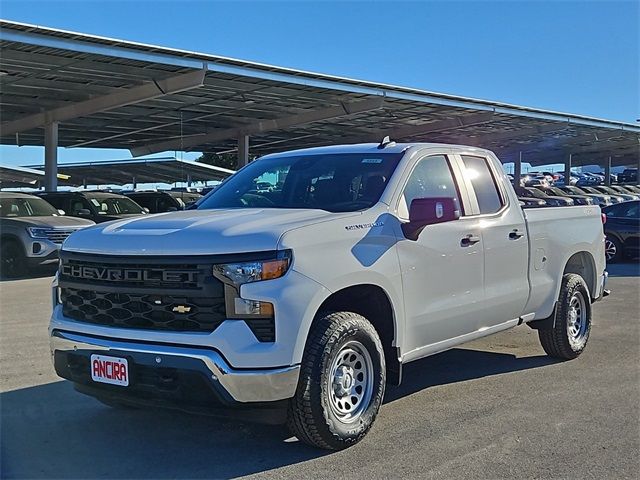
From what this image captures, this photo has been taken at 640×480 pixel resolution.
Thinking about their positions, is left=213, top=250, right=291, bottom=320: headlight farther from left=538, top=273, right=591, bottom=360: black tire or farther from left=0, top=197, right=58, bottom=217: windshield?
left=0, top=197, right=58, bottom=217: windshield

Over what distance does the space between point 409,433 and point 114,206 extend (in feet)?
49.7

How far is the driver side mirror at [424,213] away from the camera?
4.76m

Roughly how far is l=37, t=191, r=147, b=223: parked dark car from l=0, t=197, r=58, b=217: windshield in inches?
78.0

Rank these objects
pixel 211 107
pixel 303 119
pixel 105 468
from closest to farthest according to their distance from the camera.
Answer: pixel 105 468 < pixel 211 107 < pixel 303 119

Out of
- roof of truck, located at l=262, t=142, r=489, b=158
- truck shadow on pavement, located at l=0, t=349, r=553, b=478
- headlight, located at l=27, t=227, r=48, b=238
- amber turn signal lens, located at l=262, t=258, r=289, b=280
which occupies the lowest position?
truck shadow on pavement, located at l=0, t=349, r=553, b=478

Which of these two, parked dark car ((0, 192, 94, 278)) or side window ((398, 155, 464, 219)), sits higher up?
side window ((398, 155, 464, 219))

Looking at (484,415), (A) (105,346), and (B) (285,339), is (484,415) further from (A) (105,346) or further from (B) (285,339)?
(A) (105,346)

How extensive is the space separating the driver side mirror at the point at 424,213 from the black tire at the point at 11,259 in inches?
447

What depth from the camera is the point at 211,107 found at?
26.9 meters

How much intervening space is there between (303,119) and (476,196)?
2402 centimetres

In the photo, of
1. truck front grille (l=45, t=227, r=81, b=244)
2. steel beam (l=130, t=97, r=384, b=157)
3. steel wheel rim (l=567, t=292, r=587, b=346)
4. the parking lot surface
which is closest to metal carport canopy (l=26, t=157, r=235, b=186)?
steel beam (l=130, t=97, r=384, b=157)

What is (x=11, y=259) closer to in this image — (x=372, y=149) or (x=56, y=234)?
(x=56, y=234)

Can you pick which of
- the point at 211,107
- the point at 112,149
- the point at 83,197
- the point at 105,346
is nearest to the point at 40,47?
the point at 83,197

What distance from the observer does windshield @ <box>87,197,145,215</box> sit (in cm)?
1802
